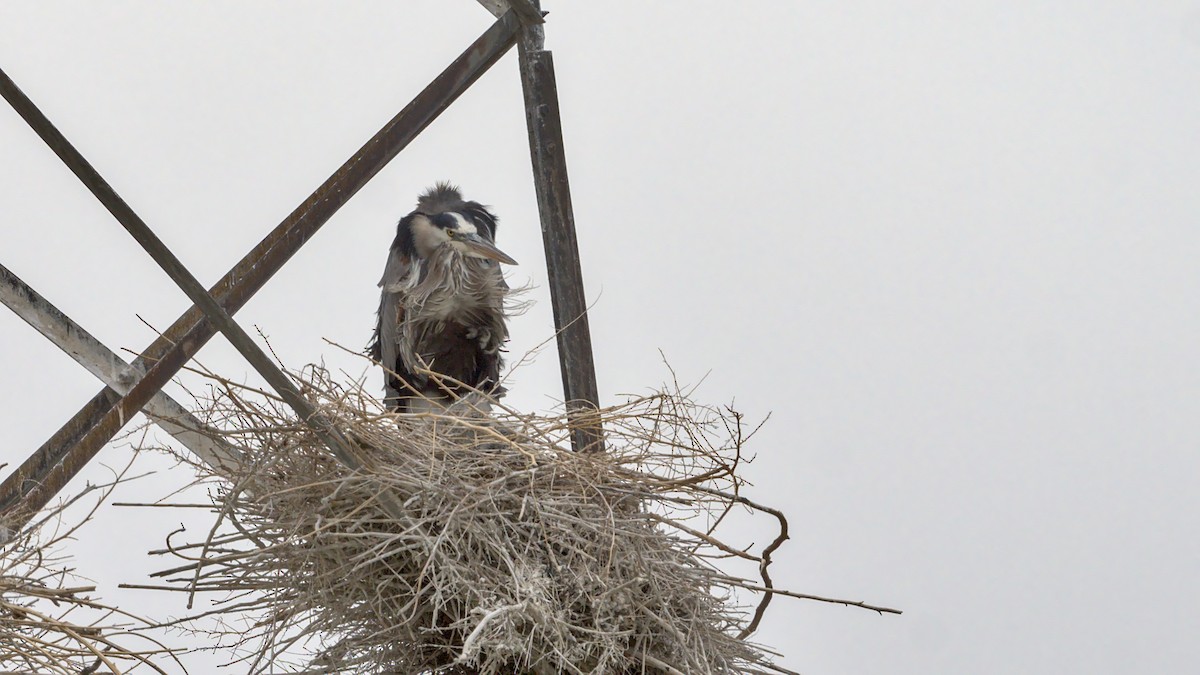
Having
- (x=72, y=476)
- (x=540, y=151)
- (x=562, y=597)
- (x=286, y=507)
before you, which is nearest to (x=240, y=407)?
(x=286, y=507)

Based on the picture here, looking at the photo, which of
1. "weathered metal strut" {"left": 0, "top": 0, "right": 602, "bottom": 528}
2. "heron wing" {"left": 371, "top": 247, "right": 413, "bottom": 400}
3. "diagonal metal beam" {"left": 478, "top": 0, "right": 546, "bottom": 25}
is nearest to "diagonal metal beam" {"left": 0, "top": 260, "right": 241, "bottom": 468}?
"weathered metal strut" {"left": 0, "top": 0, "right": 602, "bottom": 528}

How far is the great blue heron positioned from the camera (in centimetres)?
177

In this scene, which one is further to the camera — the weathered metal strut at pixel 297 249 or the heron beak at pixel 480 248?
the heron beak at pixel 480 248

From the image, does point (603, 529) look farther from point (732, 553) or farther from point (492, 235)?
point (492, 235)

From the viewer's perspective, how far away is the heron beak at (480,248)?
173 centimetres

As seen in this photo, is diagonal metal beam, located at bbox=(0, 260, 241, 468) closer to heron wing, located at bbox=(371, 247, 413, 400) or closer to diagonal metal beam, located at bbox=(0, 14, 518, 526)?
diagonal metal beam, located at bbox=(0, 14, 518, 526)

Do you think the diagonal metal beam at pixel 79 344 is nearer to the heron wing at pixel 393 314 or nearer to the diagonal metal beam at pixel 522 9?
the heron wing at pixel 393 314

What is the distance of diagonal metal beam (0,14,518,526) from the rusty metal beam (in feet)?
0.16

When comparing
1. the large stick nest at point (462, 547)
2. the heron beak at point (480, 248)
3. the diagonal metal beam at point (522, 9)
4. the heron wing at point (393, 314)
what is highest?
the diagonal metal beam at point (522, 9)

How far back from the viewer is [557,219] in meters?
1.76

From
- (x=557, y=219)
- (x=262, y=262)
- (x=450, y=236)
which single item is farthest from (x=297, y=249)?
(x=557, y=219)

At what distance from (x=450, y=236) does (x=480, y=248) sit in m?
0.05

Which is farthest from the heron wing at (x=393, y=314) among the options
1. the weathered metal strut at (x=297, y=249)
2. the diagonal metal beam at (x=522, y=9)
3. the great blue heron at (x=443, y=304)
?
the diagonal metal beam at (x=522, y=9)

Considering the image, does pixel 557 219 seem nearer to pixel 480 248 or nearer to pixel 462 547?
pixel 480 248
